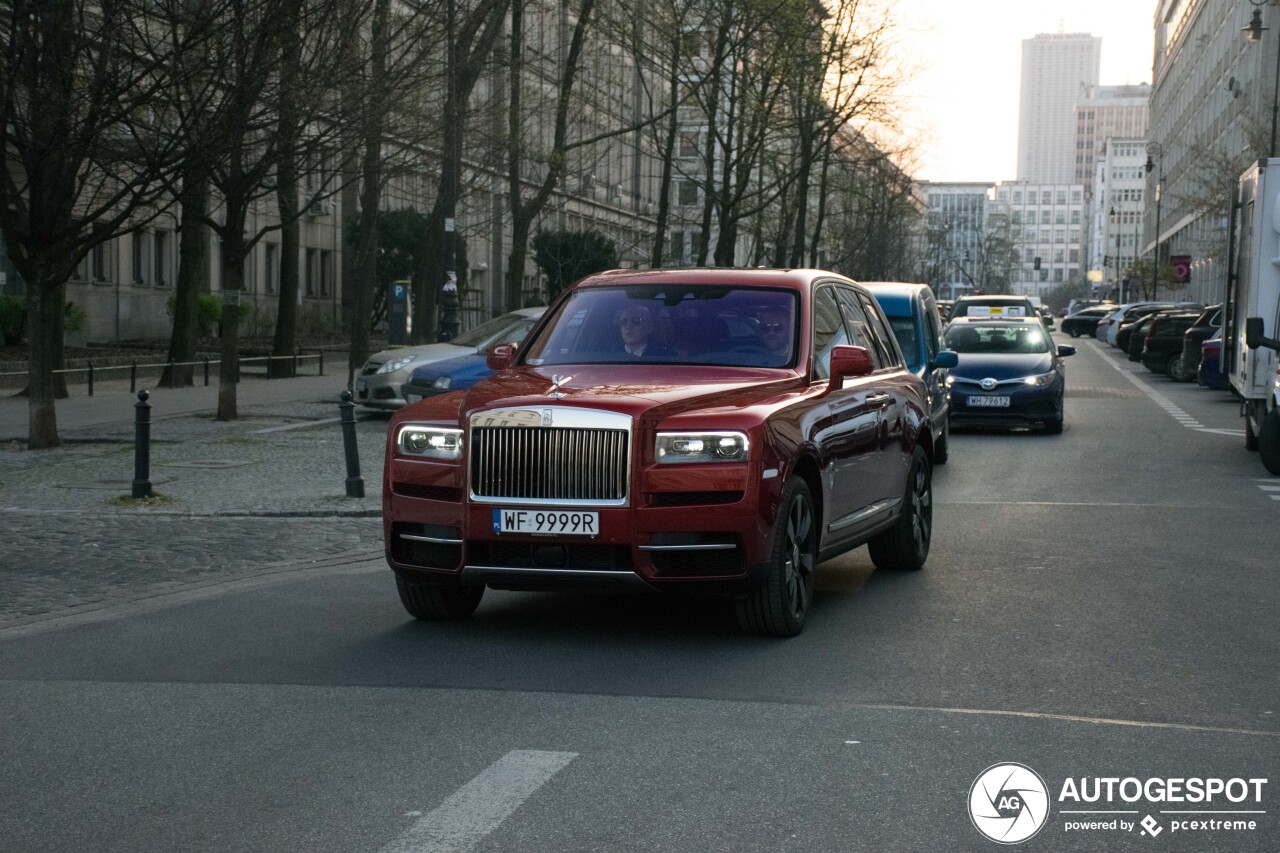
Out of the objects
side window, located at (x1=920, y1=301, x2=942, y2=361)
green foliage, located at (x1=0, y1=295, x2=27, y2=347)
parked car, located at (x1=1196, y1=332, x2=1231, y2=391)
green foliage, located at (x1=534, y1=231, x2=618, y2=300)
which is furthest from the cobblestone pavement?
green foliage, located at (x1=534, y1=231, x2=618, y2=300)

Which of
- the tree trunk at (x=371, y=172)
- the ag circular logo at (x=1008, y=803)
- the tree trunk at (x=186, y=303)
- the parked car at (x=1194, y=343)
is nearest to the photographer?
the ag circular logo at (x=1008, y=803)

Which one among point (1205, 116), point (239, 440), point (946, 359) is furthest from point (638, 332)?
point (1205, 116)

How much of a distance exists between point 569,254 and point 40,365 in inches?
1625

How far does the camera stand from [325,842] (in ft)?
15.6

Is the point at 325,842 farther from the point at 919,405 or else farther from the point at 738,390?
the point at 919,405

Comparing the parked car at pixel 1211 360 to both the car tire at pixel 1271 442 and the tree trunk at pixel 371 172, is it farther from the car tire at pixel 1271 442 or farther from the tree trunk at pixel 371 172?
the tree trunk at pixel 371 172

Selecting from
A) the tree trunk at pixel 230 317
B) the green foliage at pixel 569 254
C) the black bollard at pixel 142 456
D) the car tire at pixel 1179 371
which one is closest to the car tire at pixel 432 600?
the black bollard at pixel 142 456

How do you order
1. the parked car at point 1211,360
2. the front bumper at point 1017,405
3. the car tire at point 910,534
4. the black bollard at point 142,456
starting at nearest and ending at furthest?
the car tire at point 910,534 → the black bollard at point 142,456 → the front bumper at point 1017,405 → the parked car at point 1211,360

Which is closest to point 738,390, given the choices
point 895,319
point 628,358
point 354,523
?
point 628,358

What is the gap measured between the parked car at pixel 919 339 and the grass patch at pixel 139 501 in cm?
709

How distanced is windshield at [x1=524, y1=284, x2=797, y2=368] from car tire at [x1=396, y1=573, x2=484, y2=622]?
126 centimetres

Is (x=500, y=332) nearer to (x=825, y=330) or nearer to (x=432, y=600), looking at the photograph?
(x=825, y=330)

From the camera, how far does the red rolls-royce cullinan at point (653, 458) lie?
24.4ft

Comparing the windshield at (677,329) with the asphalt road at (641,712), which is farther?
the windshield at (677,329)
